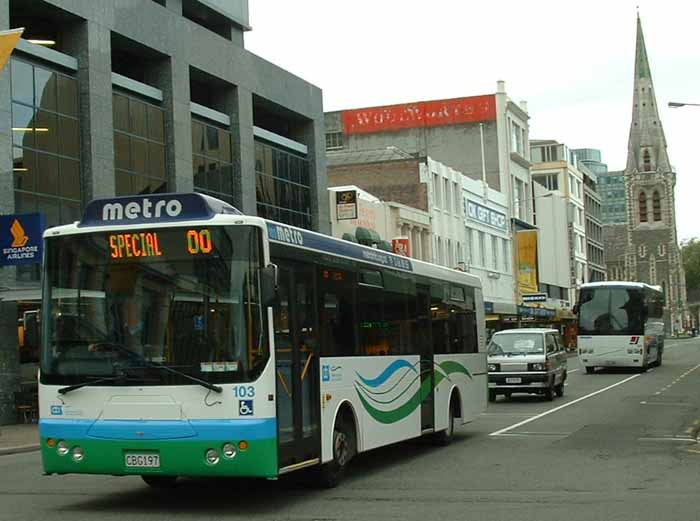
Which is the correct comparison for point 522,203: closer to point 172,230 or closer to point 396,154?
point 396,154

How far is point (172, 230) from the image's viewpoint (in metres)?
11.4

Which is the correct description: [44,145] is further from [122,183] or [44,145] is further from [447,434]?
[447,434]

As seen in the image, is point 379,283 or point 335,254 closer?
point 335,254

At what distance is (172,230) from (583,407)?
17361mm

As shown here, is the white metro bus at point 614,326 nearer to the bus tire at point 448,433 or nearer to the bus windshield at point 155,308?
the bus tire at point 448,433

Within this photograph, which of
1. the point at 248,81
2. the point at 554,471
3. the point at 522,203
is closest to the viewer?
the point at 554,471

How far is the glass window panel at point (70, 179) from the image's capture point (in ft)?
97.4

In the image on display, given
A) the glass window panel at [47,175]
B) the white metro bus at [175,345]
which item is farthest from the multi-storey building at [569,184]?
the white metro bus at [175,345]

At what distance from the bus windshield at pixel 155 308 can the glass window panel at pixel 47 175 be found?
58.3 feet

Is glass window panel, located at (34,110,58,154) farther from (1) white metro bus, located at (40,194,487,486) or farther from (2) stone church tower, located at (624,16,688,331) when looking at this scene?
Result: (2) stone church tower, located at (624,16,688,331)

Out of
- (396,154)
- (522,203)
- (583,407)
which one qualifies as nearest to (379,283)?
(583,407)

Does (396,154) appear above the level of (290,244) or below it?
above

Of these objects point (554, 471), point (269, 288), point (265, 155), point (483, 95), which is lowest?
point (554, 471)

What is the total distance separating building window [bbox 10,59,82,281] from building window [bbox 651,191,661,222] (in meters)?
138
